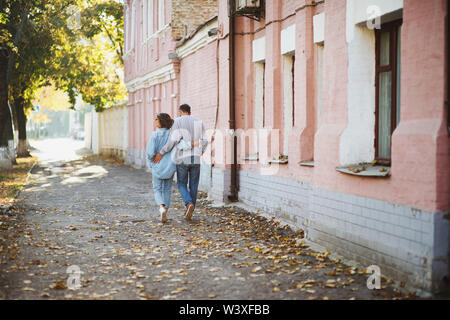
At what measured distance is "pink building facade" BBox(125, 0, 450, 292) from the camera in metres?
5.84

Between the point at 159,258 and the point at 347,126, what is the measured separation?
3026mm

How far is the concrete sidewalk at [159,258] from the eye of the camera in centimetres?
616

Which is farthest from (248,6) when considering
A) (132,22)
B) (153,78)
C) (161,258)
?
(132,22)

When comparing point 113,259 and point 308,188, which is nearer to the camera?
point 113,259

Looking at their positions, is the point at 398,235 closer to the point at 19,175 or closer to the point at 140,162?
the point at 19,175

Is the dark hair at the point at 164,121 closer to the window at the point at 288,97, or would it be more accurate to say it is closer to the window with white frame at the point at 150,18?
the window at the point at 288,97

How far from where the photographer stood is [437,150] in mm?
5688

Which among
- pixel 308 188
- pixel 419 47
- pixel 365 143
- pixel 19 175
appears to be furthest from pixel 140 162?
pixel 419 47

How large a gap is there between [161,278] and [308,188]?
11.6 ft

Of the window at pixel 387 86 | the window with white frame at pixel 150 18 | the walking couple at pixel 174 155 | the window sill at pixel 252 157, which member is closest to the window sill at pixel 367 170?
the window at pixel 387 86

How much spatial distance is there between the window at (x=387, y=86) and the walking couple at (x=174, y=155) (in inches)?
161

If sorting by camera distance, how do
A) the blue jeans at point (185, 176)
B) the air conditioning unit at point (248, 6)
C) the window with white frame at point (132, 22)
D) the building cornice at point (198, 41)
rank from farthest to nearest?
the window with white frame at point (132, 22) → the building cornice at point (198, 41) → the air conditioning unit at point (248, 6) → the blue jeans at point (185, 176)

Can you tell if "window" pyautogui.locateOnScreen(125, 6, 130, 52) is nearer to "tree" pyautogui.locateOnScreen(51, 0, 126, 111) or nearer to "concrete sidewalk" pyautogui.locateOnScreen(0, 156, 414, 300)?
"tree" pyautogui.locateOnScreen(51, 0, 126, 111)

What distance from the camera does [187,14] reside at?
20.4 meters
